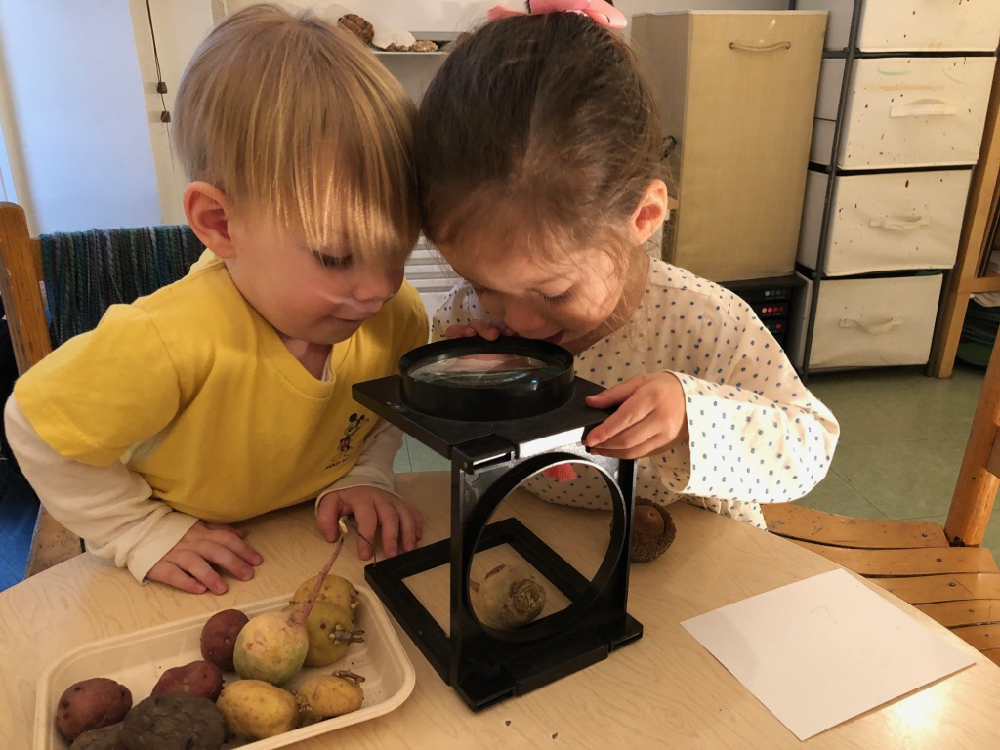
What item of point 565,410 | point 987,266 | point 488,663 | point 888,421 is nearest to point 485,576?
point 488,663

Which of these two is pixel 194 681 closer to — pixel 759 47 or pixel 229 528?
pixel 229 528

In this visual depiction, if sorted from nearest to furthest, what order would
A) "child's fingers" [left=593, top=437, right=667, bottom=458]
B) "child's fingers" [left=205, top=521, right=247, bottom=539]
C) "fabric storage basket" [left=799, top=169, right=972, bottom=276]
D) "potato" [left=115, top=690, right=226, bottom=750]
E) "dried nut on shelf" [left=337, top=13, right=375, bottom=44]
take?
"potato" [left=115, top=690, right=226, bottom=750]
"child's fingers" [left=593, top=437, right=667, bottom=458]
"child's fingers" [left=205, top=521, right=247, bottom=539]
"dried nut on shelf" [left=337, top=13, right=375, bottom=44]
"fabric storage basket" [left=799, top=169, right=972, bottom=276]

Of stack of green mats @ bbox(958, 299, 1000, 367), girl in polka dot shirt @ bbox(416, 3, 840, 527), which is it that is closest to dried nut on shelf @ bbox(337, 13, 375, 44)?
girl in polka dot shirt @ bbox(416, 3, 840, 527)

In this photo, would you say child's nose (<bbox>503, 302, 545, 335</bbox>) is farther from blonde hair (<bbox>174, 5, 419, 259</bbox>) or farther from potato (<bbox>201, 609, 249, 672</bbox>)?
potato (<bbox>201, 609, 249, 672</bbox>)

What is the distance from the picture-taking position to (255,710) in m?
0.55

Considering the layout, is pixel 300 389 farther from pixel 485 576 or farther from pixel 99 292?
pixel 99 292

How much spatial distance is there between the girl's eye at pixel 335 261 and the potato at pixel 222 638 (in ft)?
1.02

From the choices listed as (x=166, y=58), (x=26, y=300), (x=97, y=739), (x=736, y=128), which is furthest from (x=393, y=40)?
(x=97, y=739)

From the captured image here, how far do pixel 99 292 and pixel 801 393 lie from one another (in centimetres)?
96

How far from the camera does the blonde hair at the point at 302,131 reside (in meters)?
0.66

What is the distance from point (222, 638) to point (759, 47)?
2493 mm

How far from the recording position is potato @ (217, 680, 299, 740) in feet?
1.80

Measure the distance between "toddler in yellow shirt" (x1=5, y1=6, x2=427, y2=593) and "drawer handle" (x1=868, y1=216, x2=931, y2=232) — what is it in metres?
2.31

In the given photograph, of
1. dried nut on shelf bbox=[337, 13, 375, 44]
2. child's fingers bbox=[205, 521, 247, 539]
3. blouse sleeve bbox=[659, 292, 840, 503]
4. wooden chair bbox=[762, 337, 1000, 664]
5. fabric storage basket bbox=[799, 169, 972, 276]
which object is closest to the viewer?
blouse sleeve bbox=[659, 292, 840, 503]
